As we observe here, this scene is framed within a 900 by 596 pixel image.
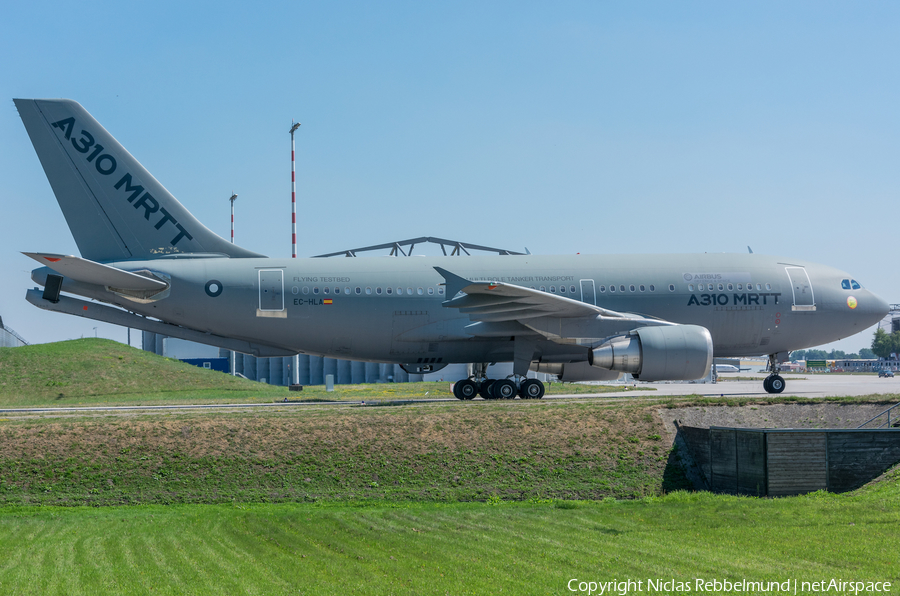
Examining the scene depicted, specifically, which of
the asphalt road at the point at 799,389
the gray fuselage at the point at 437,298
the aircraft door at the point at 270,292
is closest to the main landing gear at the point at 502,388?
the gray fuselage at the point at 437,298

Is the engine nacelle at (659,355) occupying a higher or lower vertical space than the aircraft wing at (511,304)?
lower

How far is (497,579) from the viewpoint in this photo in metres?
9.03

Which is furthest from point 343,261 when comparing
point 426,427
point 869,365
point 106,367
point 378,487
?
point 869,365

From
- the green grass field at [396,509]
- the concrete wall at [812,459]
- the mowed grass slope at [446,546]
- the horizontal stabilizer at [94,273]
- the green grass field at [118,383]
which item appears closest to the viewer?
the mowed grass slope at [446,546]

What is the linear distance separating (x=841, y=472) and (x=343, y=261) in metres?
16.2

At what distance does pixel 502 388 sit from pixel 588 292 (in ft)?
14.1

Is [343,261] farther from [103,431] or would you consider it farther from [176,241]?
[103,431]

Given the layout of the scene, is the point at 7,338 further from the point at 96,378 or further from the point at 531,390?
the point at 531,390

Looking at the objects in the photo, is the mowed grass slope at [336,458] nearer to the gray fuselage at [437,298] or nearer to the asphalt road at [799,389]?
the gray fuselage at [437,298]

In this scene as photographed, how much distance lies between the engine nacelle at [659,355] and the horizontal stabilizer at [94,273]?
13921mm

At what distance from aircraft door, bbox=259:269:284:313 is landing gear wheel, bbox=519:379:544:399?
27.2ft

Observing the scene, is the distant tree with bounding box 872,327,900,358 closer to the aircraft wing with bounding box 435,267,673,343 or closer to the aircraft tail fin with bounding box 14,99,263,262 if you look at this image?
the aircraft wing with bounding box 435,267,673,343

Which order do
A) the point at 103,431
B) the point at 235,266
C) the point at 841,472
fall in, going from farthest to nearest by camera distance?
the point at 235,266
the point at 103,431
the point at 841,472

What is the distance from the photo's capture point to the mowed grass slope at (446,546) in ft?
29.4
